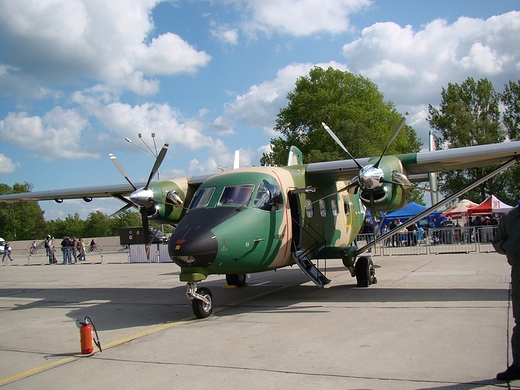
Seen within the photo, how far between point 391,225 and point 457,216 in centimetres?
511

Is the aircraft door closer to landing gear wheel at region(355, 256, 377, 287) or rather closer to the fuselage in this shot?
the fuselage

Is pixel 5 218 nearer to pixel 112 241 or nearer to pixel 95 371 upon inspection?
pixel 112 241

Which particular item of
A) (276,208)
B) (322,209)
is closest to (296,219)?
(276,208)

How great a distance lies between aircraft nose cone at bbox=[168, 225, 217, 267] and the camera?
876cm

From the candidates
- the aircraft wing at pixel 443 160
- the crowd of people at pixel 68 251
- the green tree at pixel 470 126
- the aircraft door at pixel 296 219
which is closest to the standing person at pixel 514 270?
the aircraft wing at pixel 443 160

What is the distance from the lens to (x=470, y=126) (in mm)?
45406

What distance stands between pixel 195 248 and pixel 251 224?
5.21 ft

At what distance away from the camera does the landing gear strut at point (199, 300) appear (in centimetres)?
922

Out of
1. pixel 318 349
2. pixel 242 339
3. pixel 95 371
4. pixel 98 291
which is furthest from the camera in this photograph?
pixel 98 291

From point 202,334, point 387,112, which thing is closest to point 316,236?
point 202,334

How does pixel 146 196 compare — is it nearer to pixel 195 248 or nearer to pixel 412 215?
pixel 195 248

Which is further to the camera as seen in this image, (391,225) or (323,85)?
(323,85)

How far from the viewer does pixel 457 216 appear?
3319 centimetres

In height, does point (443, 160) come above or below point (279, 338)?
above
